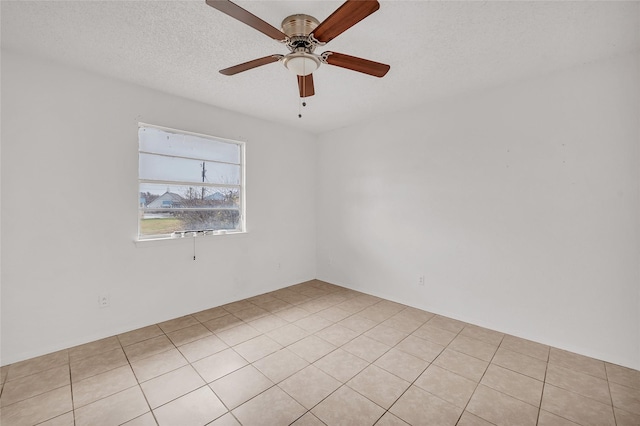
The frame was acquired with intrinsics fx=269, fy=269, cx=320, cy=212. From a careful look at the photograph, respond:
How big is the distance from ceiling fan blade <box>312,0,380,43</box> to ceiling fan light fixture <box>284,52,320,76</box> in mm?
172

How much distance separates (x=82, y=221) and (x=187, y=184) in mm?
1080

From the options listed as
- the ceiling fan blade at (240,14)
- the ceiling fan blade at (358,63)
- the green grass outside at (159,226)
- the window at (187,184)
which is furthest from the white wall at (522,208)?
the green grass outside at (159,226)

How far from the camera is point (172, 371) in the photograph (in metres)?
2.14

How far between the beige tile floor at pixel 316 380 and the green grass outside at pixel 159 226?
1.03 metres

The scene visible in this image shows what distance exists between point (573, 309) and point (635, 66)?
2121 millimetres

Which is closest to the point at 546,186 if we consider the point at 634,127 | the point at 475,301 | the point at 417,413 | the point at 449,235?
the point at 634,127

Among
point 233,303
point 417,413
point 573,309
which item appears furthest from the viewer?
point 233,303

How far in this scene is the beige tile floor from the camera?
5.61ft

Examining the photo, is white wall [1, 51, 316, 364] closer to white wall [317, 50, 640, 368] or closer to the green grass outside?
the green grass outside

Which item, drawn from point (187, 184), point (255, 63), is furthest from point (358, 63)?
point (187, 184)

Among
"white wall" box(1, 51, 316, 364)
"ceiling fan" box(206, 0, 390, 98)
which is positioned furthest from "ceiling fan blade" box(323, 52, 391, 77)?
"white wall" box(1, 51, 316, 364)

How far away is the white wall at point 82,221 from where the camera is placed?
7.39ft

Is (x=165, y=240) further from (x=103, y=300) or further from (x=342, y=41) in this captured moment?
(x=342, y=41)

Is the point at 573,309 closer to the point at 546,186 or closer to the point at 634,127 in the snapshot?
the point at 546,186
